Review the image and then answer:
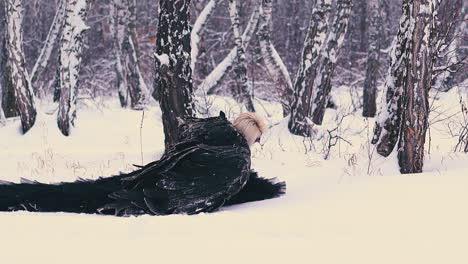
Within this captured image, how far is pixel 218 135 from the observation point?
4.10 meters

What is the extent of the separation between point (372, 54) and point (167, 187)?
10730 mm

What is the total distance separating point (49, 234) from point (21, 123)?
7.60 metres

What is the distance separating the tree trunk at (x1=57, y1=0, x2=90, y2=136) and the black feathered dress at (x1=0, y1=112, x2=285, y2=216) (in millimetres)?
6078

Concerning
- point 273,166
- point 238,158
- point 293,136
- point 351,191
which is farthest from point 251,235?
point 293,136

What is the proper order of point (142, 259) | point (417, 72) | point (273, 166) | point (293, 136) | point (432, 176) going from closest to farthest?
point (142, 259) → point (432, 176) → point (417, 72) → point (273, 166) → point (293, 136)

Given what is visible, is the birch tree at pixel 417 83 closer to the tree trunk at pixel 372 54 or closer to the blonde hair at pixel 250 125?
the blonde hair at pixel 250 125

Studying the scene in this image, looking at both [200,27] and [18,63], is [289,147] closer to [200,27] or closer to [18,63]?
[200,27]

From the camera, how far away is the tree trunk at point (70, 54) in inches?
380

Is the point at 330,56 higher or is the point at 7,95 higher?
the point at 330,56

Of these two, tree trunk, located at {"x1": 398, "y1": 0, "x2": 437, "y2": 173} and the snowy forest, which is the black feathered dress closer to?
the snowy forest

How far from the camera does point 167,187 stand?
366 cm

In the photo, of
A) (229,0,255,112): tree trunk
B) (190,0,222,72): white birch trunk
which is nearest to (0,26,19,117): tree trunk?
(190,0,222,72): white birch trunk

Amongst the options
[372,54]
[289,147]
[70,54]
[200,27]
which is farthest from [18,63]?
[372,54]

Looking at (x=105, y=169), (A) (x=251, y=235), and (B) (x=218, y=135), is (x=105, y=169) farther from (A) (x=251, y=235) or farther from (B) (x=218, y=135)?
(A) (x=251, y=235)
